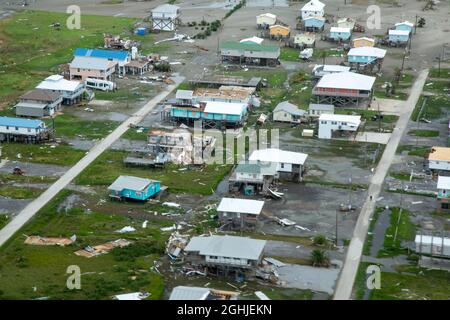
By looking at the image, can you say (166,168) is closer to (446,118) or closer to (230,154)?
(230,154)

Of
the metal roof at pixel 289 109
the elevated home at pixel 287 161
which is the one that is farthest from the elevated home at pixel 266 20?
the elevated home at pixel 287 161

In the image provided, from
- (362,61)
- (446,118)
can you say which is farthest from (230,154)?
(362,61)

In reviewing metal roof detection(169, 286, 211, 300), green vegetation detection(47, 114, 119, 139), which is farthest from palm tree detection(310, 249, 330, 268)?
green vegetation detection(47, 114, 119, 139)

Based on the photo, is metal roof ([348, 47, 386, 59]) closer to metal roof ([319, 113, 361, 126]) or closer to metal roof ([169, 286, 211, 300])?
metal roof ([319, 113, 361, 126])

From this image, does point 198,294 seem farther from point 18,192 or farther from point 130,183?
point 18,192

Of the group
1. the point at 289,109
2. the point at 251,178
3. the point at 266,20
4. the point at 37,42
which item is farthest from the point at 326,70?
the point at 37,42

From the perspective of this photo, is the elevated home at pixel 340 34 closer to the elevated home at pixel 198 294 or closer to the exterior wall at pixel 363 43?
the exterior wall at pixel 363 43

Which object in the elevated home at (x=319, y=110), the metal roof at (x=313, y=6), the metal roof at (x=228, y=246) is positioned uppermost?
the metal roof at (x=313, y=6)
